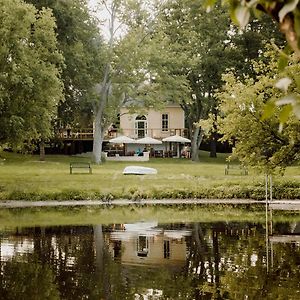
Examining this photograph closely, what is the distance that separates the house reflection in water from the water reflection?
25 mm

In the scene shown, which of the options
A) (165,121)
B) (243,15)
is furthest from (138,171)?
(243,15)

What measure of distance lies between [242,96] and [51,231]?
780 centimetres

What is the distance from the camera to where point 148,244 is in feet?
58.9

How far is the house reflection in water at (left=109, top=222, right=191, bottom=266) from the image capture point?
1541cm

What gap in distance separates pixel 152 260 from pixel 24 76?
15586mm

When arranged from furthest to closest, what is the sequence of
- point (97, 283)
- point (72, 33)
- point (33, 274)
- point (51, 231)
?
point (72, 33), point (51, 231), point (33, 274), point (97, 283)

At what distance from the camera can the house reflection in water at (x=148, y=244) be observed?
15409mm

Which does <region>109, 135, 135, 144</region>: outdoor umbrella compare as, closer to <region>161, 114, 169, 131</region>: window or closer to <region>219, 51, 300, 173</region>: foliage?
<region>161, 114, 169, 131</region>: window

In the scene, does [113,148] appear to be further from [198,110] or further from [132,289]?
[132,289]

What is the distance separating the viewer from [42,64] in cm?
3016

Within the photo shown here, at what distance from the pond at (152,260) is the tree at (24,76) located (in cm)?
852

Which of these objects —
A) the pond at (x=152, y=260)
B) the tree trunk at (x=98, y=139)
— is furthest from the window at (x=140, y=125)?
the pond at (x=152, y=260)

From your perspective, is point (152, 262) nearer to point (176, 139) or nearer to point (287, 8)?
point (287, 8)

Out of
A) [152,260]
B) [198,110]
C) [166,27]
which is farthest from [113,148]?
[152,260]
